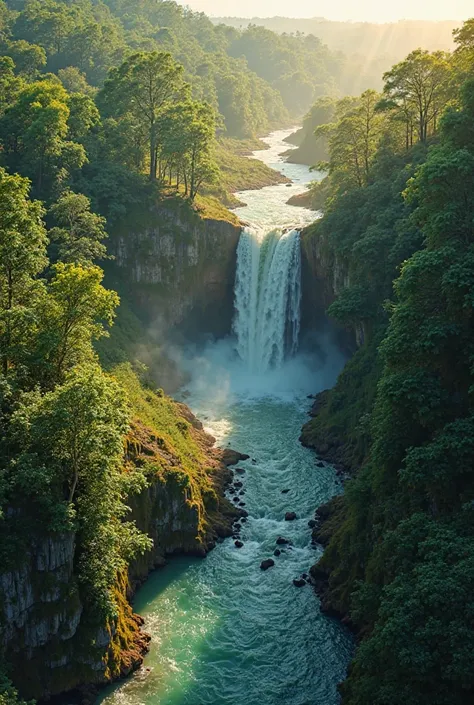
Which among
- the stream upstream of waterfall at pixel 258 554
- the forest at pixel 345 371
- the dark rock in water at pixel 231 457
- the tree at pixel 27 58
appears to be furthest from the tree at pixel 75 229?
the tree at pixel 27 58

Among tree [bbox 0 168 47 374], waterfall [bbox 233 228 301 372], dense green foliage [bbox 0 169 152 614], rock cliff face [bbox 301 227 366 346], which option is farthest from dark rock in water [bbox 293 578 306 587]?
waterfall [bbox 233 228 301 372]

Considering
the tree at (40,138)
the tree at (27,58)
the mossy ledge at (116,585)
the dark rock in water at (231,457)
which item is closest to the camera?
the mossy ledge at (116,585)

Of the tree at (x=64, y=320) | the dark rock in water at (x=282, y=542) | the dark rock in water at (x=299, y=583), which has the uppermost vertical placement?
the tree at (x=64, y=320)

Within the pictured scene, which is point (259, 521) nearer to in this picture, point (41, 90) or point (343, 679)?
point (343, 679)

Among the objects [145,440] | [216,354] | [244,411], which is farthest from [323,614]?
[216,354]

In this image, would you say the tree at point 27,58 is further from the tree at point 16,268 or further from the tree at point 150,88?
the tree at point 16,268

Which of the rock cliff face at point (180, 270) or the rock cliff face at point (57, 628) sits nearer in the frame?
the rock cliff face at point (57, 628)

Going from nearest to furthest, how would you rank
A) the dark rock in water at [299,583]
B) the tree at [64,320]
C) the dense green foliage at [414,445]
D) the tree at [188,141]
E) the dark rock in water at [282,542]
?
the dense green foliage at [414,445], the tree at [64,320], the dark rock in water at [299,583], the dark rock in water at [282,542], the tree at [188,141]
